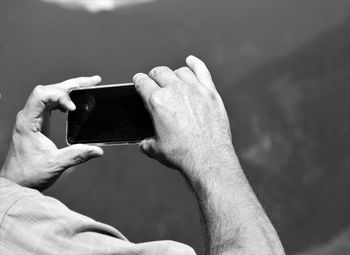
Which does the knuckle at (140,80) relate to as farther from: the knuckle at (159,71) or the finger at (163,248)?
the finger at (163,248)

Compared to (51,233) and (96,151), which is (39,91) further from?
(51,233)

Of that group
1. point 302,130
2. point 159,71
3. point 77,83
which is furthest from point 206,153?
point 302,130

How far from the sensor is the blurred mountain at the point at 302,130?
253 cm

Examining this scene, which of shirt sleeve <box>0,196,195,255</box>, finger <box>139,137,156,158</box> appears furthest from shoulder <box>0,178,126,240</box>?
finger <box>139,137,156,158</box>

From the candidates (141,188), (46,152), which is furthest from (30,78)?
(46,152)

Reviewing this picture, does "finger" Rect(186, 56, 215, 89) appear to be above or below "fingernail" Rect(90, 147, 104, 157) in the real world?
above

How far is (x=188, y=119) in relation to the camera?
0.52 m

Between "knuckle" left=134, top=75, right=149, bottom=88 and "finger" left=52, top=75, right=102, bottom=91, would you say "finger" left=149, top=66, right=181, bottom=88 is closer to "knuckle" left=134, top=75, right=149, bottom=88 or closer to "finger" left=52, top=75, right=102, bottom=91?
"knuckle" left=134, top=75, right=149, bottom=88

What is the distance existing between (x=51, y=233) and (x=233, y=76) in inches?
87.3

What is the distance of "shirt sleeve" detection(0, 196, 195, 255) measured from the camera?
0.46 meters

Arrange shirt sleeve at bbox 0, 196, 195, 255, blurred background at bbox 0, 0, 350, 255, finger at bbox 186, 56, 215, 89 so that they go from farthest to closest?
1. blurred background at bbox 0, 0, 350, 255
2. finger at bbox 186, 56, 215, 89
3. shirt sleeve at bbox 0, 196, 195, 255

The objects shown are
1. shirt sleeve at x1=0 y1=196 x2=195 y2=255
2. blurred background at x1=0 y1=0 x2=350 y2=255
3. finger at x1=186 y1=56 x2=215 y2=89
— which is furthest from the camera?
blurred background at x1=0 y1=0 x2=350 y2=255

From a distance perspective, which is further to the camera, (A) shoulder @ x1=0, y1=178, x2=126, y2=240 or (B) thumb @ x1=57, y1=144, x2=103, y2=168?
(B) thumb @ x1=57, y1=144, x2=103, y2=168

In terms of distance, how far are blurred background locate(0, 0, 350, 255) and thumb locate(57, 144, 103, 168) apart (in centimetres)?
174
